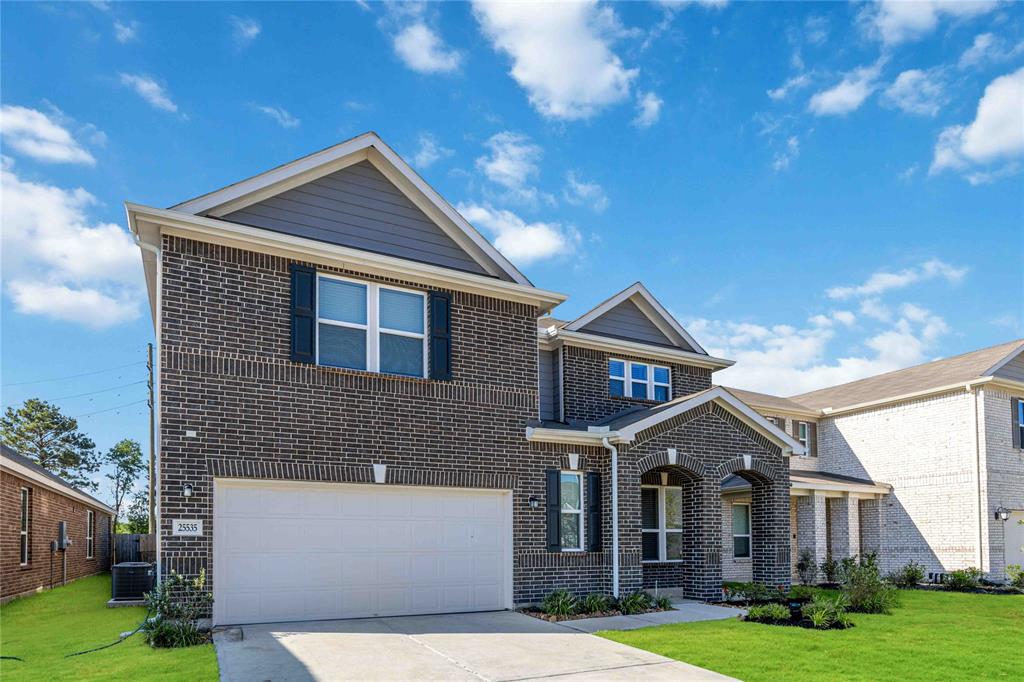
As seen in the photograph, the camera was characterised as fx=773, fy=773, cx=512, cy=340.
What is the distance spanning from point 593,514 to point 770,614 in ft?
11.8

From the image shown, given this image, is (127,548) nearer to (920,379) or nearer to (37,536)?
(37,536)

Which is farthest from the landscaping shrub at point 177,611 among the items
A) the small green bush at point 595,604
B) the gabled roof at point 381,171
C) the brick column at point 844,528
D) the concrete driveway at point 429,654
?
the brick column at point 844,528

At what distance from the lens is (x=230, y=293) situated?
12.0 metres

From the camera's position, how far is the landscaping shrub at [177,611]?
396 inches

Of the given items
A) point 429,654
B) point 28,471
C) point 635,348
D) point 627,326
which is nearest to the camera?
point 429,654

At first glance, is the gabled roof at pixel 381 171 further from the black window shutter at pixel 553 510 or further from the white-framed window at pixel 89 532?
the white-framed window at pixel 89 532

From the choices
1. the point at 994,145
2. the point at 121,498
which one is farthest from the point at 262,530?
the point at 121,498

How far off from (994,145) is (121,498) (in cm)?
6452

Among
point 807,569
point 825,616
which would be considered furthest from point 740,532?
point 825,616

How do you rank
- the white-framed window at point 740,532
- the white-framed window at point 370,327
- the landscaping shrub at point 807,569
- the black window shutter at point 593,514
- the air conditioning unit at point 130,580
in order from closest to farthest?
1. the white-framed window at point 370,327
2. the black window shutter at point 593,514
3. the air conditioning unit at point 130,580
4. the white-framed window at point 740,532
5. the landscaping shrub at point 807,569

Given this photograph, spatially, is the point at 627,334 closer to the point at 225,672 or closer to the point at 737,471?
the point at 737,471

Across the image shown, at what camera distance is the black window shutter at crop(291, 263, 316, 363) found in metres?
12.4

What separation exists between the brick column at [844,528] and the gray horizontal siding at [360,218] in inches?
595

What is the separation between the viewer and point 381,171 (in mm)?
14258
